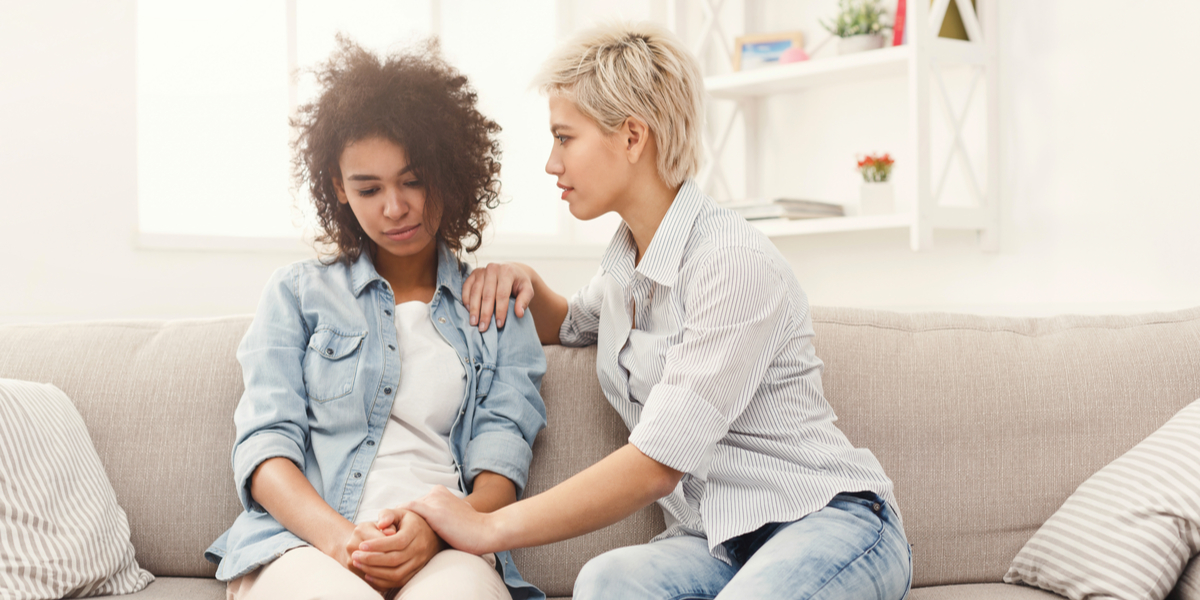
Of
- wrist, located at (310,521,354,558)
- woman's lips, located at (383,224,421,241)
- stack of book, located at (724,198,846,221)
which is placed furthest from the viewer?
stack of book, located at (724,198,846,221)

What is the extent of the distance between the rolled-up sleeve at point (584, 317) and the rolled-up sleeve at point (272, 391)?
1.34 feet

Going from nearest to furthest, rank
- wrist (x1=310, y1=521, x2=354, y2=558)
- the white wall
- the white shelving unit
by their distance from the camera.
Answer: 1. wrist (x1=310, y1=521, x2=354, y2=558)
2. the white wall
3. the white shelving unit

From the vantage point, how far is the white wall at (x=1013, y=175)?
2.26 m

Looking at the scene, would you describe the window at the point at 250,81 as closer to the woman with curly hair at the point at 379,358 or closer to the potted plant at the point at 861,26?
the potted plant at the point at 861,26

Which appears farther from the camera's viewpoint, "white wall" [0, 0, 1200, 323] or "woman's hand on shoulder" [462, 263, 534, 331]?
"white wall" [0, 0, 1200, 323]

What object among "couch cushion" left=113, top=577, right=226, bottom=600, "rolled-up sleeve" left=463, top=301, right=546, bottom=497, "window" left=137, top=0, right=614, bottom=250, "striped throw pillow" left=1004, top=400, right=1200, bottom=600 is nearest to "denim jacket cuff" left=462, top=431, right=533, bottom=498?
"rolled-up sleeve" left=463, top=301, right=546, bottom=497

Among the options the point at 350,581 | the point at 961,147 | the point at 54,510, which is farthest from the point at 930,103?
the point at 54,510

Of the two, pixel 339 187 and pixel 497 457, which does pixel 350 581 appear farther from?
pixel 339 187

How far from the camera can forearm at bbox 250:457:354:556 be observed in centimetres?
113

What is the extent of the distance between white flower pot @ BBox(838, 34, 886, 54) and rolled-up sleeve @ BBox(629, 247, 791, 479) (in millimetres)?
1751

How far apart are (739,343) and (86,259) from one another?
2.04 m

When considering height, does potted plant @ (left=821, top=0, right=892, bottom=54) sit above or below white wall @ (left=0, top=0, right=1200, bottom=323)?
above

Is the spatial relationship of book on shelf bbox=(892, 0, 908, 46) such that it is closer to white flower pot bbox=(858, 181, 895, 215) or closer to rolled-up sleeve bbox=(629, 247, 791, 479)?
white flower pot bbox=(858, 181, 895, 215)

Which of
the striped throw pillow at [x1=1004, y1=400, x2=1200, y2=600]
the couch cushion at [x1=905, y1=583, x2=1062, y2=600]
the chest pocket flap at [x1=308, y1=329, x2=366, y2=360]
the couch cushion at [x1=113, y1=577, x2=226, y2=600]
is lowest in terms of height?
the couch cushion at [x1=905, y1=583, x2=1062, y2=600]
